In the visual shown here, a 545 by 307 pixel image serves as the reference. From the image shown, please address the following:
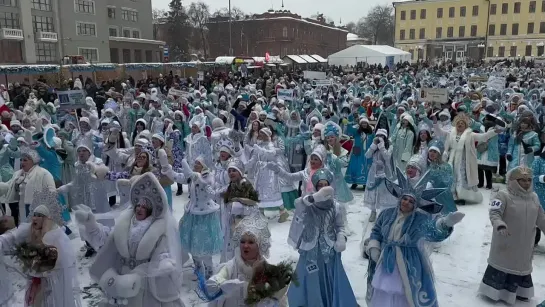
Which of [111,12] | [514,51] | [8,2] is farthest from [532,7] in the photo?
[8,2]

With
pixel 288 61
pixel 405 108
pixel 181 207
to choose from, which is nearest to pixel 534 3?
pixel 288 61

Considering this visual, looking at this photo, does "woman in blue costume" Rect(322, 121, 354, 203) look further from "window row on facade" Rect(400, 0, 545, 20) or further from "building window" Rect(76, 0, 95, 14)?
"window row on facade" Rect(400, 0, 545, 20)

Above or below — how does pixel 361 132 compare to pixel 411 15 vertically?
below

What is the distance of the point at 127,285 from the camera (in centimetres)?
350

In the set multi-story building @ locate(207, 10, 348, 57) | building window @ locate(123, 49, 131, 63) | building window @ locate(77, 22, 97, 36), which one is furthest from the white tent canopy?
multi-story building @ locate(207, 10, 348, 57)

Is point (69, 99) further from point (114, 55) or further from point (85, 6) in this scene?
point (114, 55)

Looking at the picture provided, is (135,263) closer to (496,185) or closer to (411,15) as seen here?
(496,185)

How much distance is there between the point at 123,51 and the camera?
49125 mm

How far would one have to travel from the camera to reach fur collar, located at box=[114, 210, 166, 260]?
3609 mm

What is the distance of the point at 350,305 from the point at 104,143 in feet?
19.2

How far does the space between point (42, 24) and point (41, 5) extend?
5.25ft

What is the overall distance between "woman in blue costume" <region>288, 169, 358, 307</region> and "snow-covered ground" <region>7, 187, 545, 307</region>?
860 mm

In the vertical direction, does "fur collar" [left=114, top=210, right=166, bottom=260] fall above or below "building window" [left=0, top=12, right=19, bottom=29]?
below

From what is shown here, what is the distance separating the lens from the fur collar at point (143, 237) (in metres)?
3.61
